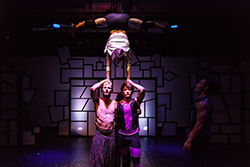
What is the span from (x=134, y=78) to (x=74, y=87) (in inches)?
86.7

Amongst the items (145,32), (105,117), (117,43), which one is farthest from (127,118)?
(145,32)

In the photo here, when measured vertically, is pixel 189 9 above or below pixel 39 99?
above

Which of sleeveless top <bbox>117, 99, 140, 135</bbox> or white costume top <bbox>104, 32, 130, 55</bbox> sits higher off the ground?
white costume top <bbox>104, 32, 130, 55</bbox>

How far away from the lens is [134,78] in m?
6.87

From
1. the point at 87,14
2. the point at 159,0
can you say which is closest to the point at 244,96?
the point at 159,0

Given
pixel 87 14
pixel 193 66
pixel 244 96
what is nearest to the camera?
pixel 87 14

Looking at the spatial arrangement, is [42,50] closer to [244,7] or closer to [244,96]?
[244,7]

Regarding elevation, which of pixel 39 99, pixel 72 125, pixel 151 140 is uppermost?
pixel 39 99

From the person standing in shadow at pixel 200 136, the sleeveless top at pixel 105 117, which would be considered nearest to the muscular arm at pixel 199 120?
the person standing in shadow at pixel 200 136

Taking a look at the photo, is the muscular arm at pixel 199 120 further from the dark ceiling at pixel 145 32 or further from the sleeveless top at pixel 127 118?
the dark ceiling at pixel 145 32

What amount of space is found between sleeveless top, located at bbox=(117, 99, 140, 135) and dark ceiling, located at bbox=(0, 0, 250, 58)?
234cm

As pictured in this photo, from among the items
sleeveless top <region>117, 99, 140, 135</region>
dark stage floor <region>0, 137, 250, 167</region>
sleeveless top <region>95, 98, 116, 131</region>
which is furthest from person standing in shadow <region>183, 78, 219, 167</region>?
dark stage floor <region>0, 137, 250, 167</region>

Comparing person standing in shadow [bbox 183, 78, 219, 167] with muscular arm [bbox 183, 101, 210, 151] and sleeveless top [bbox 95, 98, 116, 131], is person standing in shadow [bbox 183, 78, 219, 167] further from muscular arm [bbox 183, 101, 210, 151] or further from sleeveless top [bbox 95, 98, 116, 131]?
sleeveless top [bbox 95, 98, 116, 131]

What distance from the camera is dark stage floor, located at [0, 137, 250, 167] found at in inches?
170
